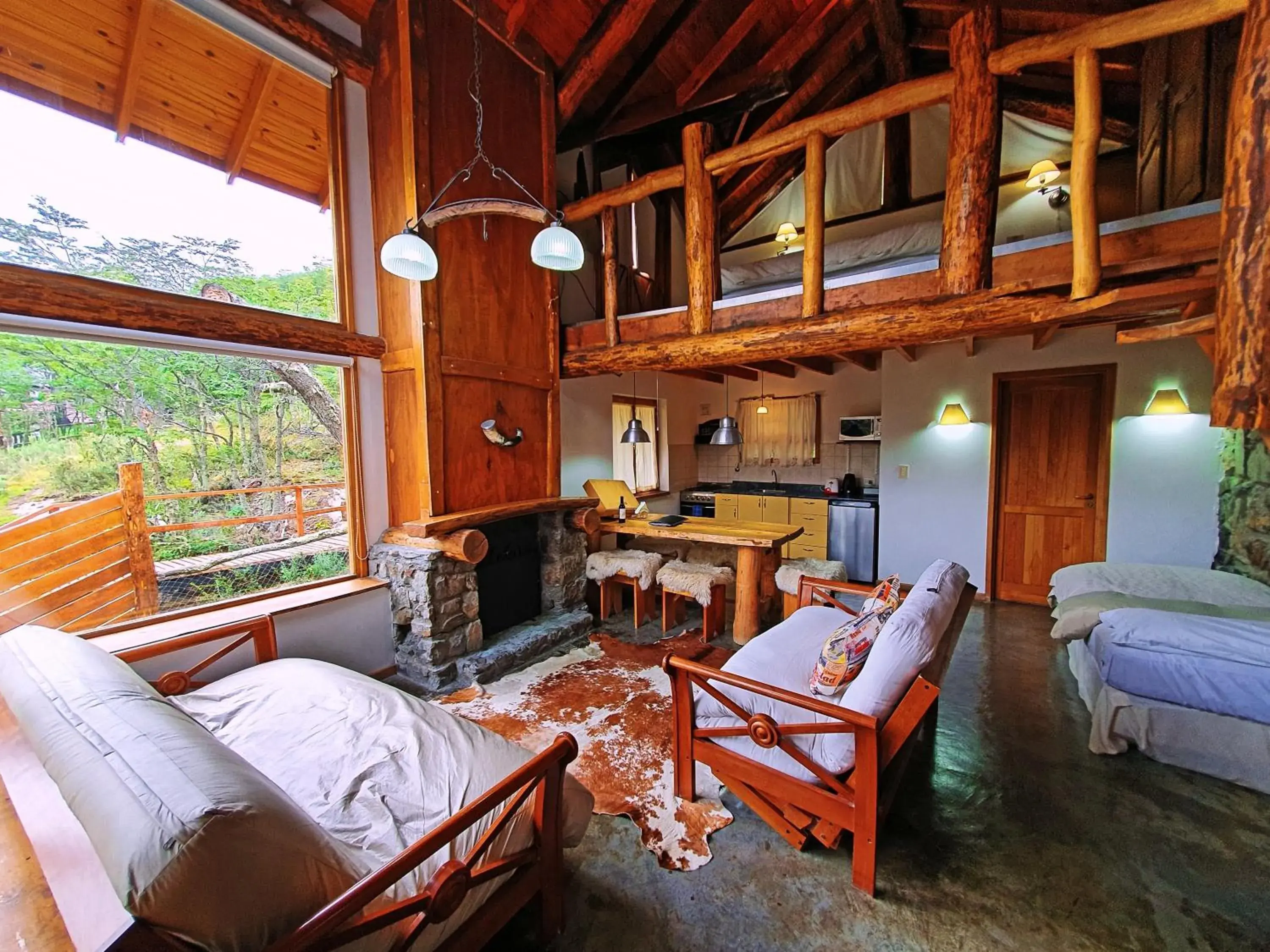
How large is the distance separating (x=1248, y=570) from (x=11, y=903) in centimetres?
558

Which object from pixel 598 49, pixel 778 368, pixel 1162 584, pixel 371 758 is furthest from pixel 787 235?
pixel 371 758

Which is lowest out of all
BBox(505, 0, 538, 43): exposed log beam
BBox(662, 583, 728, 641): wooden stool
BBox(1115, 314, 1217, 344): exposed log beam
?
BBox(662, 583, 728, 641): wooden stool

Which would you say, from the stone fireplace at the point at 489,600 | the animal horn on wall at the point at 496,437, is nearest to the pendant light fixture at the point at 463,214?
the animal horn on wall at the point at 496,437

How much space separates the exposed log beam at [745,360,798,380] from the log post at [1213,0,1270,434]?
3.46 m

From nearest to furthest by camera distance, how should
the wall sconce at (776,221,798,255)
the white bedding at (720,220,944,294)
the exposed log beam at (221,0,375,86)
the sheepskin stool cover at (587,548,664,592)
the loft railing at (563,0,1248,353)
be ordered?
1. the loft railing at (563,0,1248,353)
2. the exposed log beam at (221,0,375,86)
3. the white bedding at (720,220,944,294)
4. the sheepskin stool cover at (587,548,664,592)
5. the wall sconce at (776,221,798,255)

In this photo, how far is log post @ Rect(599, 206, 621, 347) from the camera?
369cm

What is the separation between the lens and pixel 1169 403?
367 cm

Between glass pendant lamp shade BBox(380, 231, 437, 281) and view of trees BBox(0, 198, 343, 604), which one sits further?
A: glass pendant lamp shade BBox(380, 231, 437, 281)

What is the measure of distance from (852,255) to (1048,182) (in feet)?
4.84

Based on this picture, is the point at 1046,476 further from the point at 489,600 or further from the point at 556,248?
the point at 489,600

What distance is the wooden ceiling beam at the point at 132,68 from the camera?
227 centimetres

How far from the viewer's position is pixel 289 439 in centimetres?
285

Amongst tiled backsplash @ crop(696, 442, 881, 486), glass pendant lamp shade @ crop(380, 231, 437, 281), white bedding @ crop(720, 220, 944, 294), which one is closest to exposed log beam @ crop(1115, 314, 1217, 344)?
white bedding @ crop(720, 220, 944, 294)

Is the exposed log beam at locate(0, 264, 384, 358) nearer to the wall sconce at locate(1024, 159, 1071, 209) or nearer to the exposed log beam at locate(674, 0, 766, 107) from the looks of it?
the exposed log beam at locate(674, 0, 766, 107)
